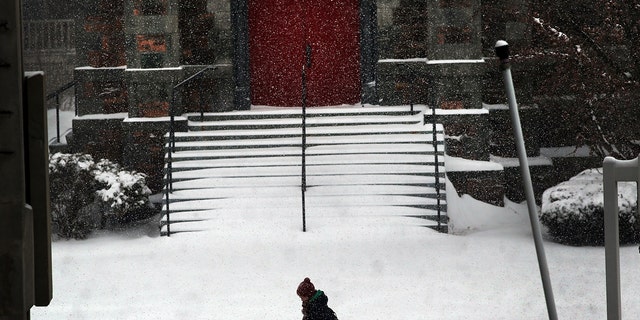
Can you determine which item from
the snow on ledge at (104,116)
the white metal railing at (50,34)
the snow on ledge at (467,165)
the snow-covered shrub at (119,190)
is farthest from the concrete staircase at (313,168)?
the white metal railing at (50,34)

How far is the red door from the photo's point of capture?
18750 mm

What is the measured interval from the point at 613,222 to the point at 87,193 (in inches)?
491

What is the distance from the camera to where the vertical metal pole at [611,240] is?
411cm

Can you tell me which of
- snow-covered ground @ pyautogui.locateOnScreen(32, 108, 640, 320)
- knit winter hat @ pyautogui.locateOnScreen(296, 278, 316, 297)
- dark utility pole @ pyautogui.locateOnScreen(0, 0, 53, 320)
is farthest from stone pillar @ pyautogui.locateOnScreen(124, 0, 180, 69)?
dark utility pole @ pyautogui.locateOnScreen(0, 0, 53, 320)

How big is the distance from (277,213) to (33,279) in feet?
42.4

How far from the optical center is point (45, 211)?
6.94 feet

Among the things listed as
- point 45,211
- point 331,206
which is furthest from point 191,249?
point 45,211

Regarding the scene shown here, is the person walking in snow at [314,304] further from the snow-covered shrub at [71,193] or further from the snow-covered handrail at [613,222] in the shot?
the snow-covered shrub at [71,193]

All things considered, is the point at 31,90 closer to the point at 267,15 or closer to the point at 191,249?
the point at 191,249

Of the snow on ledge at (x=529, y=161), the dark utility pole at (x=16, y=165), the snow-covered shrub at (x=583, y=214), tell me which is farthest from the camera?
the snow on ledge at (x=529, y=161)

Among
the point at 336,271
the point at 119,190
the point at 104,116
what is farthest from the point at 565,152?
the point at 104,116

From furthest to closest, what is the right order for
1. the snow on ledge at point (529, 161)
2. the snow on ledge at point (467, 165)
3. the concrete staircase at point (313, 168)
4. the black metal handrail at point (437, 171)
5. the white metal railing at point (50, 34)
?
the white metal railing at point (50, 34) → the snow on ledge at point (529, 161) → the snow on ledge at point (467, 165) → the concrete staircase at point (313, 168) → the black metal handrail at point (437, 171)

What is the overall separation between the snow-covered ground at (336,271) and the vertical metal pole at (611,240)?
20.9 feet

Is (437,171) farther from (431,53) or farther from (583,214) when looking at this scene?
(431,53)
